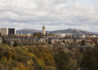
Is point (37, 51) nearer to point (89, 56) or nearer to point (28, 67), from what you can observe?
point (89, 56)

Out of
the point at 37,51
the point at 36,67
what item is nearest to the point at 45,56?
the point at 37,51

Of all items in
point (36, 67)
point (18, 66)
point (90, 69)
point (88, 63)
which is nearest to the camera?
point (18, 66)

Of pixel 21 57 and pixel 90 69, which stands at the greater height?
pixel 21 57

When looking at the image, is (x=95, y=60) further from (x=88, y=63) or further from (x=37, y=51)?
(x=37, y=51)

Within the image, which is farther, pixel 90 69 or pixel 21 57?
pixel 90 69

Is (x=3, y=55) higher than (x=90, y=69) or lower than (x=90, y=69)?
higher

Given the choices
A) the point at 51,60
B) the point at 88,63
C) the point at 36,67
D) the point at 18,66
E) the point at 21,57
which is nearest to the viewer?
the point at 18,66

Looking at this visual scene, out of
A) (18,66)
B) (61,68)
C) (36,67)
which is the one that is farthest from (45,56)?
(18,66)

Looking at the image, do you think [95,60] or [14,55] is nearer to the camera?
[14,55]

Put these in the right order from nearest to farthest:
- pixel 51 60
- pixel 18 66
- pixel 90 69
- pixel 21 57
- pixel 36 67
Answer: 1. pixel 18 66
2. pixel 36 67
3. pixel 21 57
4. pixel 51 60
5. pixel 90 69
